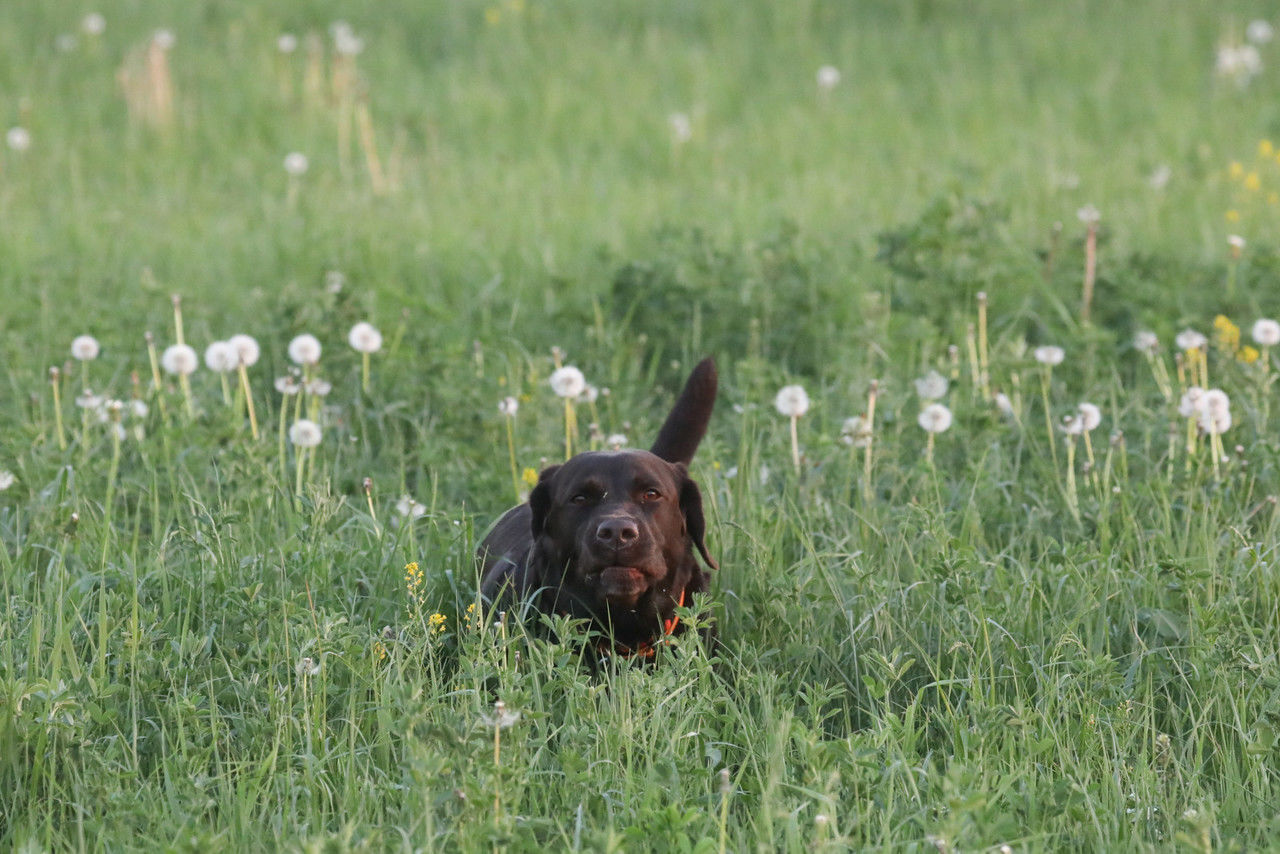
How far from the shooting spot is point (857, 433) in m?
4.42

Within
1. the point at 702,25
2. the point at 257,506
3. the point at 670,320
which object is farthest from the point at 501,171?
the point at 257,506

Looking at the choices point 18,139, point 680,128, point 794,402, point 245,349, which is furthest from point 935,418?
point 18,139

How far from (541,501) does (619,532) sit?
409 millimetres

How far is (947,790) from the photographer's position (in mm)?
2590

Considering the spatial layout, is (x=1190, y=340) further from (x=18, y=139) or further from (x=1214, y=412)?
(x=18, y=139)

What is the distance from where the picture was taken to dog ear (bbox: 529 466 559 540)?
12.1ft

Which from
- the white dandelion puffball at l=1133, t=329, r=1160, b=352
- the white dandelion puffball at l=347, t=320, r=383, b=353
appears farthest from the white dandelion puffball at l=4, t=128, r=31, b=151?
the white dandelion puffball at l=1133, t=329, r=1160, b=352

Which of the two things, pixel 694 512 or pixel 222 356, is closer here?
pixel 694 512

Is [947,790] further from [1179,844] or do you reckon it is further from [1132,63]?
[1132,63]

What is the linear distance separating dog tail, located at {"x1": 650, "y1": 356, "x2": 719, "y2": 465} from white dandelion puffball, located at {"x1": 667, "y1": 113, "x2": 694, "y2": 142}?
530 centimetres

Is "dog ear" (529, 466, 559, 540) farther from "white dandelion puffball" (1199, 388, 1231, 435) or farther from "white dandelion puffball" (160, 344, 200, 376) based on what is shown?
"white dandelion puffball" (1199, 388, 1231, 435)

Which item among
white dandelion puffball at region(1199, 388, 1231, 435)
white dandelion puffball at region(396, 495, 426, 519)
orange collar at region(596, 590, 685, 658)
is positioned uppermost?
white dandelion puffball at region(1199, 388, 1231, 435)

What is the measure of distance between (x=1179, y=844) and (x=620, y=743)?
110 cm

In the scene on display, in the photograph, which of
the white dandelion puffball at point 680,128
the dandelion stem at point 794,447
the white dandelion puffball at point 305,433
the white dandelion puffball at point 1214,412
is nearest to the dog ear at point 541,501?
the dandelion stem at point 794,447
